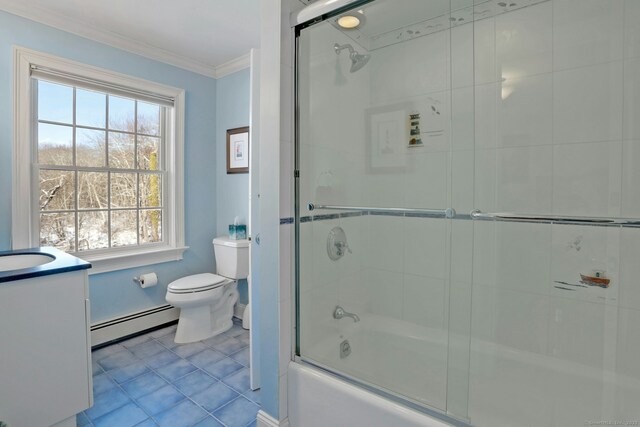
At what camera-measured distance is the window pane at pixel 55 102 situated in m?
2.34

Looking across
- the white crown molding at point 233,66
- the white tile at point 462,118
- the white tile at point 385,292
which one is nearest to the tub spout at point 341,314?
the white tile at point 385,292

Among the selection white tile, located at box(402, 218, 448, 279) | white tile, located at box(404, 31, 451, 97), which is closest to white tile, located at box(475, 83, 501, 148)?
white tile, located at box(404, 31, 451, 97)

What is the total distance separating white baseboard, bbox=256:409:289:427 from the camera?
5.22 feet

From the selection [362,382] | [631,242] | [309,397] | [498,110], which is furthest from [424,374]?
[498,110]

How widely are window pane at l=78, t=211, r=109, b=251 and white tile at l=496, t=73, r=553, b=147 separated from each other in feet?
9.46

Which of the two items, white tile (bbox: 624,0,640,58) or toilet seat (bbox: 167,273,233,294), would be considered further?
toilet seat (bbox: 167,273,233,294)

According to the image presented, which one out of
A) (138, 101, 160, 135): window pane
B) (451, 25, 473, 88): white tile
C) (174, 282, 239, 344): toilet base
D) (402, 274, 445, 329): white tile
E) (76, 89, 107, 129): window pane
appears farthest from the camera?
(138, 101, 160, 135): window pane

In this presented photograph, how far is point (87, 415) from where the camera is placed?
5.87 feet

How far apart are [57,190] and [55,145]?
33cm

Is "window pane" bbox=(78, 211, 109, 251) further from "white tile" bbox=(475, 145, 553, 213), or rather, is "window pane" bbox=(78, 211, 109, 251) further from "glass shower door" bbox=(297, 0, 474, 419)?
"white tile" bbox=(475, 145, 553, 213)

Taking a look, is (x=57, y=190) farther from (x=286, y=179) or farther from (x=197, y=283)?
(x=286, y=179)

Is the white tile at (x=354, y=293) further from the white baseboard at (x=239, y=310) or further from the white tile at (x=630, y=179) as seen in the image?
the white baseboard at (x=239, y=310)

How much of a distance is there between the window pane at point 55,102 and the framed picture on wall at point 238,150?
1.24 m

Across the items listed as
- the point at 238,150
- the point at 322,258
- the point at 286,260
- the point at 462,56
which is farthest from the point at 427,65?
the point at 238,150
